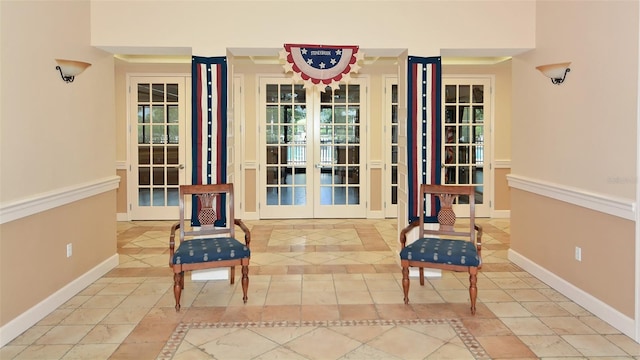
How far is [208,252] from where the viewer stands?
11.6 ft

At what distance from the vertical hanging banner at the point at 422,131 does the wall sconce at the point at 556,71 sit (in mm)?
910

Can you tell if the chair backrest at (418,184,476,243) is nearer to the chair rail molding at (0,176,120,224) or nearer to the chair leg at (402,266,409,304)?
the chair leg at (402,266,409,304)

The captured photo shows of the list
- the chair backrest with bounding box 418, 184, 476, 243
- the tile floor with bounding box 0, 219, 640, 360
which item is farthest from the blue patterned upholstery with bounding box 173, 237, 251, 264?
the chair backrest with bounding box 418, 184, 476, 243

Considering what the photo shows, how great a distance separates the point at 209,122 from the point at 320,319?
2.02m

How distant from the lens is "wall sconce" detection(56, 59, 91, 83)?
3477 mm

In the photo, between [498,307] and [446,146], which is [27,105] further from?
[446,146]

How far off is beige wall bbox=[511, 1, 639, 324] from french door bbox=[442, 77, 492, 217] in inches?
111

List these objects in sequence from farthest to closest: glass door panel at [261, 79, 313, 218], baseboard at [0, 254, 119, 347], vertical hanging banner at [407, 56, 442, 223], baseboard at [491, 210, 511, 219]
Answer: baseboard at [491, 210, 511, 219] < glass door panel at [261, 79, 313, 218] < vertical hanging banner at [407, 56, 442, 223] < baseboard at [0, 254, 119, 347]

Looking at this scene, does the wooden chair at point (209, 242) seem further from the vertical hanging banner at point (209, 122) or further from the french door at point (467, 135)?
the french door at point (467, 135)

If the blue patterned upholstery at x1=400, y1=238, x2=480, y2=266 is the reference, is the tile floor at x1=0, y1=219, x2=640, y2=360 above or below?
below

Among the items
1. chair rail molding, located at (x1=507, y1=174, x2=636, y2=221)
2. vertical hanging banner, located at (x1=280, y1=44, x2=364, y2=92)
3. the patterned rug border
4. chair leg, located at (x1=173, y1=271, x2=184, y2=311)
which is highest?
vertical hanging banner, located at (x1=280, y1=44, x2=364, y2=92)

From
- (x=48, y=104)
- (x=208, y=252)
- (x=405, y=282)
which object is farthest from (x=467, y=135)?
(x=48, y=104)

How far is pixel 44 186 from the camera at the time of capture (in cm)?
337

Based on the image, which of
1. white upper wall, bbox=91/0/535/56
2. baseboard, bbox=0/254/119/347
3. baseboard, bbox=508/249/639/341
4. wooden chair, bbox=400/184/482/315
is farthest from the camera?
white upper wall, bbox=91/0/535/56
